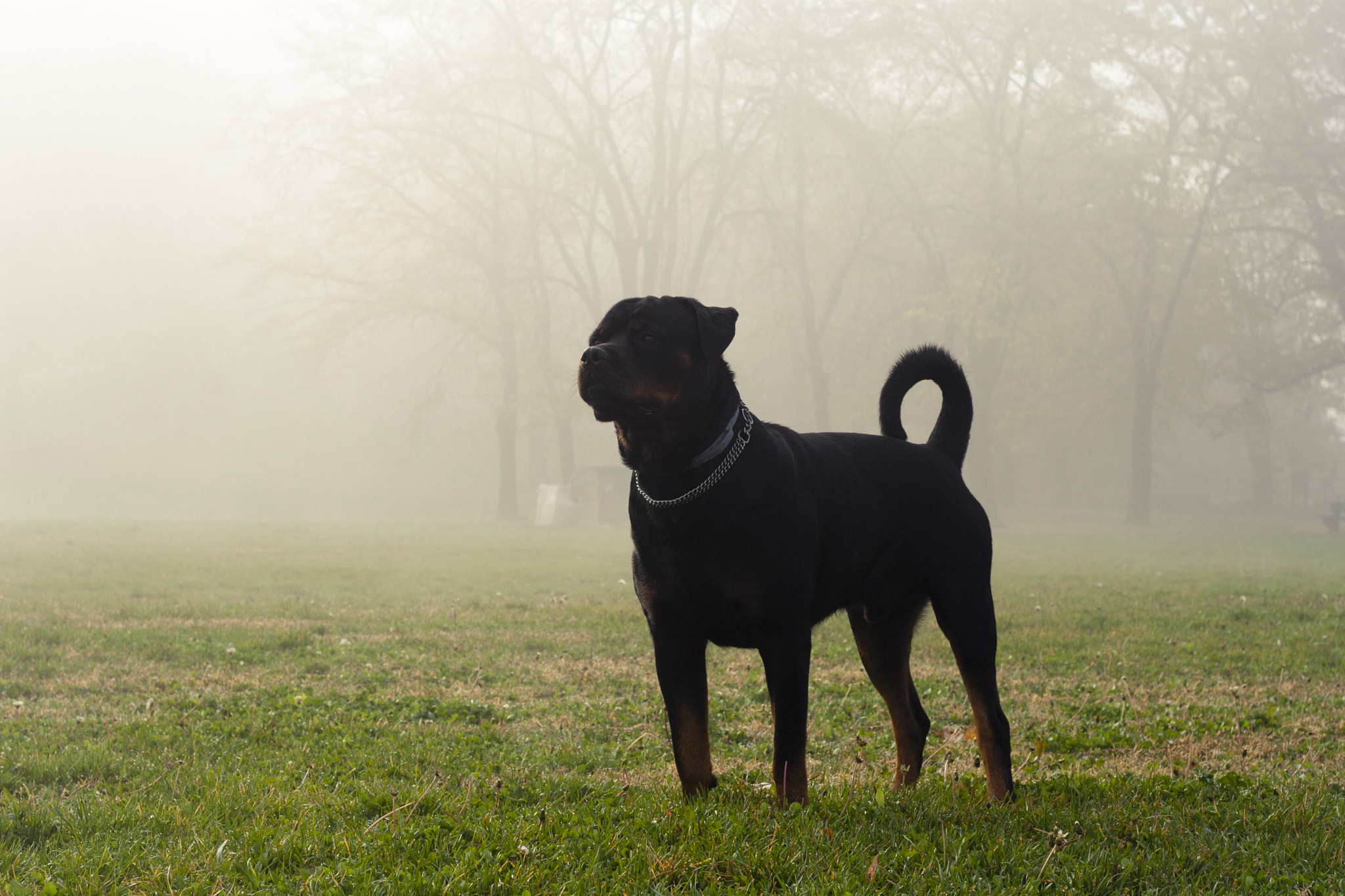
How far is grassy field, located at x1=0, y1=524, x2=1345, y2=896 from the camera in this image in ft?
11.6

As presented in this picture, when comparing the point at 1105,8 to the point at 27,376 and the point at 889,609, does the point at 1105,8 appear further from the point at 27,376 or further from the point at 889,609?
the point at 27,376

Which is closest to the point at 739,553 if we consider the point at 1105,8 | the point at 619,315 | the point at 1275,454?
the point at 619,315

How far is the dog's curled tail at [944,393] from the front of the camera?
5199 mm

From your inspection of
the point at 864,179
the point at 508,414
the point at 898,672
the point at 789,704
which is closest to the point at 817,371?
the point at 864,179

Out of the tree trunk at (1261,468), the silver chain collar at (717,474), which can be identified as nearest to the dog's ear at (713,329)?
the silver chain collar at (717,474)

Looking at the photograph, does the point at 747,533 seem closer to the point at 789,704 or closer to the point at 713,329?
the point at 789,704

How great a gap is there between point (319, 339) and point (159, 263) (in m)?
27.7

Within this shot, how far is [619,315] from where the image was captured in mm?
4141

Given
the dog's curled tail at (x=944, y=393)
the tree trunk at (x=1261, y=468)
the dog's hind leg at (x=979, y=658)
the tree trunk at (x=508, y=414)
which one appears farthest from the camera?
the tree trunk at (x=1261, y=468)

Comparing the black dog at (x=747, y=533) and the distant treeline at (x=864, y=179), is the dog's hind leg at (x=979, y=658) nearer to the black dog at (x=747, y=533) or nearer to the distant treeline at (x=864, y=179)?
the black dog at (x=747, y=533)

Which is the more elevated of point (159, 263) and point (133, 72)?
point (133, 72)

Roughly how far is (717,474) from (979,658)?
5.04ft

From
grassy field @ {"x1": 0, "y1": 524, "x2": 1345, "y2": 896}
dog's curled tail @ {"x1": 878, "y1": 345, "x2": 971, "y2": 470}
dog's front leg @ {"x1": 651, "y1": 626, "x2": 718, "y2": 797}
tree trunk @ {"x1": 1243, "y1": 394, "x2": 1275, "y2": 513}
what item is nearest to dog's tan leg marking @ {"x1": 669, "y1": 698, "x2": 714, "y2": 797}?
dog's front leg @ {"x1": 651, "y1": 626, "x2": 718, "y2": 797}

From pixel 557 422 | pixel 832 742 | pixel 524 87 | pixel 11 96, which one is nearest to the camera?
pixel 832 742
